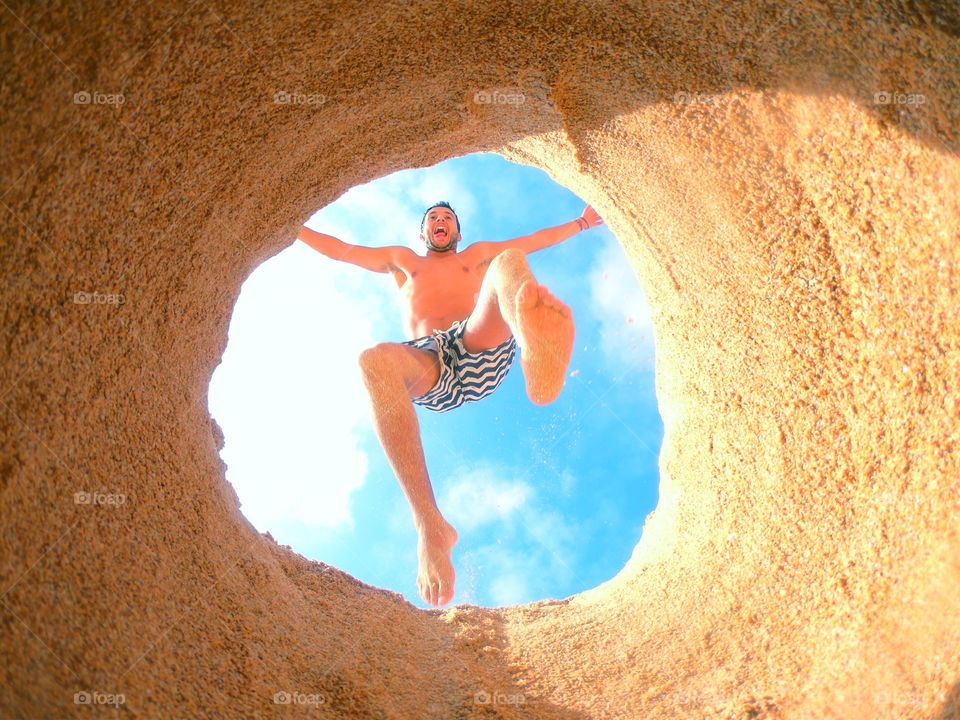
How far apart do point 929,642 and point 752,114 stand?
1.71 m

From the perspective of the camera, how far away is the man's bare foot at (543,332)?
2.46 metres

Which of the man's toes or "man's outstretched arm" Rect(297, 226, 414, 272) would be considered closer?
the man's toes

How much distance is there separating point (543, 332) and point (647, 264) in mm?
909

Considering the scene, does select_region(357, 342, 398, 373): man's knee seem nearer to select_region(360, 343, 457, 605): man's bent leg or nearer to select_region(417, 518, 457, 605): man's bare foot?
select_region(360, 343, 457, 605): man's bent leg

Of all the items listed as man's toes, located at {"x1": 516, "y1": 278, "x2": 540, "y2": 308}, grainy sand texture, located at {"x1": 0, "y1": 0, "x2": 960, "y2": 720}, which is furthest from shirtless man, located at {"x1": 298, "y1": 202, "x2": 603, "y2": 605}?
grainy sand texture, located at {"x1": 0, "y1": 0, "x2": 960, "y2": 720}

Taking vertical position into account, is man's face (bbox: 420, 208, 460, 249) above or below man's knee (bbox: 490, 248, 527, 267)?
above

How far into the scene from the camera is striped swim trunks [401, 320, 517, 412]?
3611 millimetres

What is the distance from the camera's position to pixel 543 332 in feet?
8.14

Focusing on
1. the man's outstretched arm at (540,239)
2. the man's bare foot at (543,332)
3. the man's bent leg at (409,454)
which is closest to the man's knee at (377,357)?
the man's bent leg at (409,454)

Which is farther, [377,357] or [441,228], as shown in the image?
[441,228]

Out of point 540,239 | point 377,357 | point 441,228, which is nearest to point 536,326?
point 377,357

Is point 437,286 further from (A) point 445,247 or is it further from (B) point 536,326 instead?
(B) point 536,326

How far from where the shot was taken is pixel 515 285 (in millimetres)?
2637

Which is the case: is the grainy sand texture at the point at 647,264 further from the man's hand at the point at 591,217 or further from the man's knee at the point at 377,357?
the man's hand at the point at 591,217
